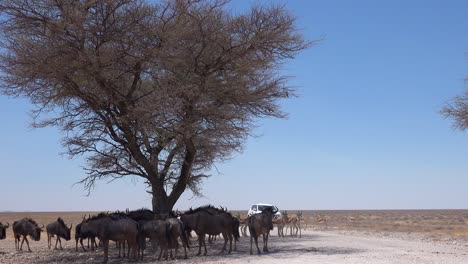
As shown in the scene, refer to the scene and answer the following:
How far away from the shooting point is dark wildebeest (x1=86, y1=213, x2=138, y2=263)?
72.2 feet

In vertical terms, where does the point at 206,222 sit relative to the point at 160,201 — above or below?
below

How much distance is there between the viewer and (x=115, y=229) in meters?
22.0

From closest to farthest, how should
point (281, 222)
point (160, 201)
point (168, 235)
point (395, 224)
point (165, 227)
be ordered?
point (165, 227), point (168, 235), point (160, 201), point (281, 222), point (395, 224)

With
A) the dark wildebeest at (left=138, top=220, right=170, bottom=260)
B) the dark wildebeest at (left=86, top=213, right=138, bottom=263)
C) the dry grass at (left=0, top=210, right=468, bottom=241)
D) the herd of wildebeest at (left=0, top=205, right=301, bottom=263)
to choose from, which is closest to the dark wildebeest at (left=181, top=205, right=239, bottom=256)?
the herd of wildebeest at (left=0, top=205, right=301, bottom=263)

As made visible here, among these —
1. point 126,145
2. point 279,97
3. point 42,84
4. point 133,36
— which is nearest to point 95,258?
point 126,145

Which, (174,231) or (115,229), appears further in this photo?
(174,231)

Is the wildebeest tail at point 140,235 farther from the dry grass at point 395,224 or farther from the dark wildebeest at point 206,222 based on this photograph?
the dry grass at point 395,224

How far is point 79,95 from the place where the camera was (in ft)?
83.9

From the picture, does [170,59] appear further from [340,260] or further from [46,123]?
[340,260]

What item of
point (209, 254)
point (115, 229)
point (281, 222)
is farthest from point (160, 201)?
point (281, 222)

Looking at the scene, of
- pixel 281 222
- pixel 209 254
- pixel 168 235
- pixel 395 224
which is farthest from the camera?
pixel 395 224

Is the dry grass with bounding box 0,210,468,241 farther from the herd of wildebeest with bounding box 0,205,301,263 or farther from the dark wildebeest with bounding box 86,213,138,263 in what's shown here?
the dark wildebeest with bounding box 86,213,138,263

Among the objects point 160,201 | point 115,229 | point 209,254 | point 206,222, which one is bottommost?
point 209,254

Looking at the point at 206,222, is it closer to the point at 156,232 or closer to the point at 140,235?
the point at 156,232
